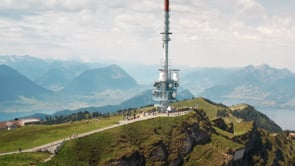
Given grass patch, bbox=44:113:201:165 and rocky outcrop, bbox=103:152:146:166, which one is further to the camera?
rocky outcrop, bbox=103:152:146:166

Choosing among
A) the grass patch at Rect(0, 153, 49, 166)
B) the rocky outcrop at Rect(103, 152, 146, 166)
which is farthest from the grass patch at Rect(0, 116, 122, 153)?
the rocky outcrop at Rect(103, 152, 146, 166)

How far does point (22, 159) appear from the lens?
312ft

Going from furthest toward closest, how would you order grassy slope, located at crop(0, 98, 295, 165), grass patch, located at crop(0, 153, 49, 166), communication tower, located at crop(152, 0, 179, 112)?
communication tower, located at crop(152, 0, 179, 112) < grassy slope, located at crop(0, 98, 295, 165) < grass patch, located at crop(0, 153, 49, 166)

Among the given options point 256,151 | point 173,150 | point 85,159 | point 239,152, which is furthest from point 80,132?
point 256,151

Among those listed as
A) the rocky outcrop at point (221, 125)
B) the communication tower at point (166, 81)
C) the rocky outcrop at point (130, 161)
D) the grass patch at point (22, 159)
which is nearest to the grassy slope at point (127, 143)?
the rocky outcrop at point (130, 161)

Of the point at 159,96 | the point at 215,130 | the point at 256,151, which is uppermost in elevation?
the point at 159,96

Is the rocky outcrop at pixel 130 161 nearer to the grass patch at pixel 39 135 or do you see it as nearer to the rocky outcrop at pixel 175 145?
the rocky outcrop at pixel 175 145

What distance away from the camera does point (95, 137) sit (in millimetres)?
116938

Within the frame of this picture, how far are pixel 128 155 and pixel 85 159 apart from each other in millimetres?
12665

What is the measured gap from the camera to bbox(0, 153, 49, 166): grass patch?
9194 cm

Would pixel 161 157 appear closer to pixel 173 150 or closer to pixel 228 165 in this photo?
pixel 173 150

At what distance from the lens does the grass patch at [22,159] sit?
9194cm

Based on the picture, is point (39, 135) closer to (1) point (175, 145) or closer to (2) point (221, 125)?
(1) point (175, 145)

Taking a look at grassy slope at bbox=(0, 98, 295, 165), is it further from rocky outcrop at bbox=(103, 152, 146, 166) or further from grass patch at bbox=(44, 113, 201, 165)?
rocky outcrop at bbox=(103, 152, 146, 166)
